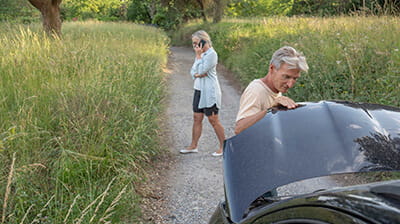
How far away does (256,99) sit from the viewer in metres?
2.80

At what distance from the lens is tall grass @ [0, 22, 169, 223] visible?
3090mm

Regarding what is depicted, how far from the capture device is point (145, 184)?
4.62 meters

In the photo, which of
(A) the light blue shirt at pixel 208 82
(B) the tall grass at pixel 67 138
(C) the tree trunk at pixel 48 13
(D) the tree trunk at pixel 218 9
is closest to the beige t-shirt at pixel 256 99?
(B) the tall grass at pixel 67 138

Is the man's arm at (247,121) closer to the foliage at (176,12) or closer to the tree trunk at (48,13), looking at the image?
the tree trunk at (48,13)

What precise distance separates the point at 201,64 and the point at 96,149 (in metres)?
2.38

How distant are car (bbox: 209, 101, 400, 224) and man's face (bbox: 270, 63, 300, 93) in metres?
0.64

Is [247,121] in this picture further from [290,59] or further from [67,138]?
[67,138]

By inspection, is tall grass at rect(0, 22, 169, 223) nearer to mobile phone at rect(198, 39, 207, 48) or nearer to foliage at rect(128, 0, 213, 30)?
mobile phone at rect(198, 39, 207, 48)

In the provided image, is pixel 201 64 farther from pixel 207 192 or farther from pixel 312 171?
pixel 312 171

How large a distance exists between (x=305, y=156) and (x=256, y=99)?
109 cm

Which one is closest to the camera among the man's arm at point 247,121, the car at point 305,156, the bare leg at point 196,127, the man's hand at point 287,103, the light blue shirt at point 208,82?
the car at point 305,156

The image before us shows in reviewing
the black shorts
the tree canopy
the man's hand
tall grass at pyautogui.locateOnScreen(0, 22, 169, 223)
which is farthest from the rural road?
the tree canopy

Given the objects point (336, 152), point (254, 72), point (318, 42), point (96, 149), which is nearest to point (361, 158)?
point (336, 152)

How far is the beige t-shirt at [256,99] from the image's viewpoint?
110 inches
